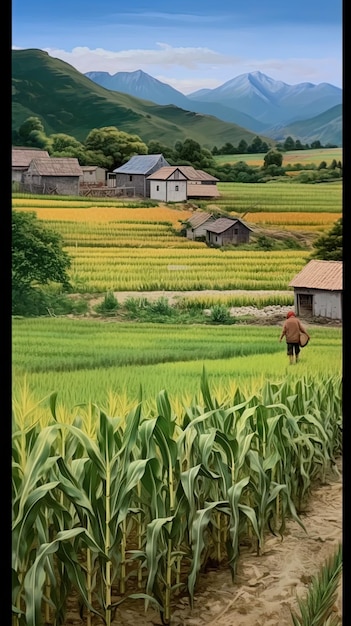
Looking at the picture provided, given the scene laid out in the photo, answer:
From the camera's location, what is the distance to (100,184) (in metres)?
1.47

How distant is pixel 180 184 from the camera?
1.50m

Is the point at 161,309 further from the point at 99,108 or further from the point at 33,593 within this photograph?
the point at 33,593

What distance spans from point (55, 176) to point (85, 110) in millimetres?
144

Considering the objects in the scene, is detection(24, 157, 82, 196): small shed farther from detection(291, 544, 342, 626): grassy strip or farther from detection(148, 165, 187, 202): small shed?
detection(291, 544, 342, 626): grassy strip

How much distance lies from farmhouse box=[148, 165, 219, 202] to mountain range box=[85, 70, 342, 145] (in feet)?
0.46

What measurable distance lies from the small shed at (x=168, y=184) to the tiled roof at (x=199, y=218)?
0.12 feet

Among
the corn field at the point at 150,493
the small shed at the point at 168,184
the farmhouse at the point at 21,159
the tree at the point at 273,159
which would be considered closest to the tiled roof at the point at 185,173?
the small shed at the point at 168,184

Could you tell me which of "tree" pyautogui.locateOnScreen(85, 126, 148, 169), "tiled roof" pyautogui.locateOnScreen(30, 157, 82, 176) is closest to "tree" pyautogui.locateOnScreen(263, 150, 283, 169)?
"tree" pyautogui.locateOnScreen(85, 126, 148, 169)

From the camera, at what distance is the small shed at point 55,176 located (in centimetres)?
140

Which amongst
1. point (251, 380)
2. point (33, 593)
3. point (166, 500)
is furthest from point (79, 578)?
point (251, 380)

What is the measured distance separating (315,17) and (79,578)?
1078 millimetres

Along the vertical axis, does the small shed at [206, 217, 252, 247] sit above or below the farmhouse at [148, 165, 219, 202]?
below

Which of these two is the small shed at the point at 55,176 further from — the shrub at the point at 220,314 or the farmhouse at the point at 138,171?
the shrub at the point at 220,314

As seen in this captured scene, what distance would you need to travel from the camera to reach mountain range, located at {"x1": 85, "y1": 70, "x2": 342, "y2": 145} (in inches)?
59.1
